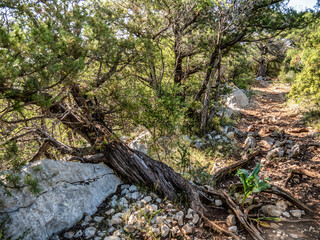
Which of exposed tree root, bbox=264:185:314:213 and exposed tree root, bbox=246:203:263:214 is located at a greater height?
exposed tree root, bbox=246:203:263:214

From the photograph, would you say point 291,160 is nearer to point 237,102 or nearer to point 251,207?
point 251,207

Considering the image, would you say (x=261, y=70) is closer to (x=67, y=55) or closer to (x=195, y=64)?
(x=195, y=64)

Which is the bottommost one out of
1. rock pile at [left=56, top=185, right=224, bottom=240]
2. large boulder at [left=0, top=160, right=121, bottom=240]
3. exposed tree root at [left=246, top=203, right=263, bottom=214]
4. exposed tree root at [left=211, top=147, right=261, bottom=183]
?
exposed tree root at [left=246, top=203, right=263, bottom=214]

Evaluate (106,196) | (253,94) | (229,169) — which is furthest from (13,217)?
(253,94)

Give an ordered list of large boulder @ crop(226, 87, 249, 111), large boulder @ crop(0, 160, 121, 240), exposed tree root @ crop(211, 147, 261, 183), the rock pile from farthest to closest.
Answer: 1. large boulder @ crop(226, 87, 249, 111)
2. exposed tree root @ crop(211, 147, 261, 183)
3. the rock pile
4. large boulder @ crop(0, 160, 121, 240)

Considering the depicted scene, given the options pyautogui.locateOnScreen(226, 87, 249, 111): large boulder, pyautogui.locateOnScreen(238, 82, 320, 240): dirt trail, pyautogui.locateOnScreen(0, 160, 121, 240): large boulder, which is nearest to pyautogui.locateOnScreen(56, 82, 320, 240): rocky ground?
pyautogui.locateOnScreen(238, 82, 320, 240): dirt trail

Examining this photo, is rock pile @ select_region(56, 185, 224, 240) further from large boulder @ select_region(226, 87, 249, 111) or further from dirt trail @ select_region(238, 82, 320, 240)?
large boulder @ select_region(226, 87, 249, 111)

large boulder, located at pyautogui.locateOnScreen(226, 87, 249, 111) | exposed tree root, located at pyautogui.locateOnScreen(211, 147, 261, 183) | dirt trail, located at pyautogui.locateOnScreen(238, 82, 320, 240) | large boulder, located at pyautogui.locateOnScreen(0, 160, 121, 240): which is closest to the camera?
large boulder, located at pyautogui.locateOnScreen(0, 160, 121, 240)

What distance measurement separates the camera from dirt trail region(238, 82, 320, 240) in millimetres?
2926

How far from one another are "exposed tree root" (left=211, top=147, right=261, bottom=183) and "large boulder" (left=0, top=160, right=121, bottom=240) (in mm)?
2145

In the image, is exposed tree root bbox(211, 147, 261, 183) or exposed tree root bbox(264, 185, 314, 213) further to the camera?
exposed tree root bbox(211, 147, 261, 183)

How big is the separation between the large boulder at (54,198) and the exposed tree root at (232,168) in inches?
84.4

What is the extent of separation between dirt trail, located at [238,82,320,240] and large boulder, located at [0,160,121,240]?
277 centimetres

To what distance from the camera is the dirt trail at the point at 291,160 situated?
293cm
